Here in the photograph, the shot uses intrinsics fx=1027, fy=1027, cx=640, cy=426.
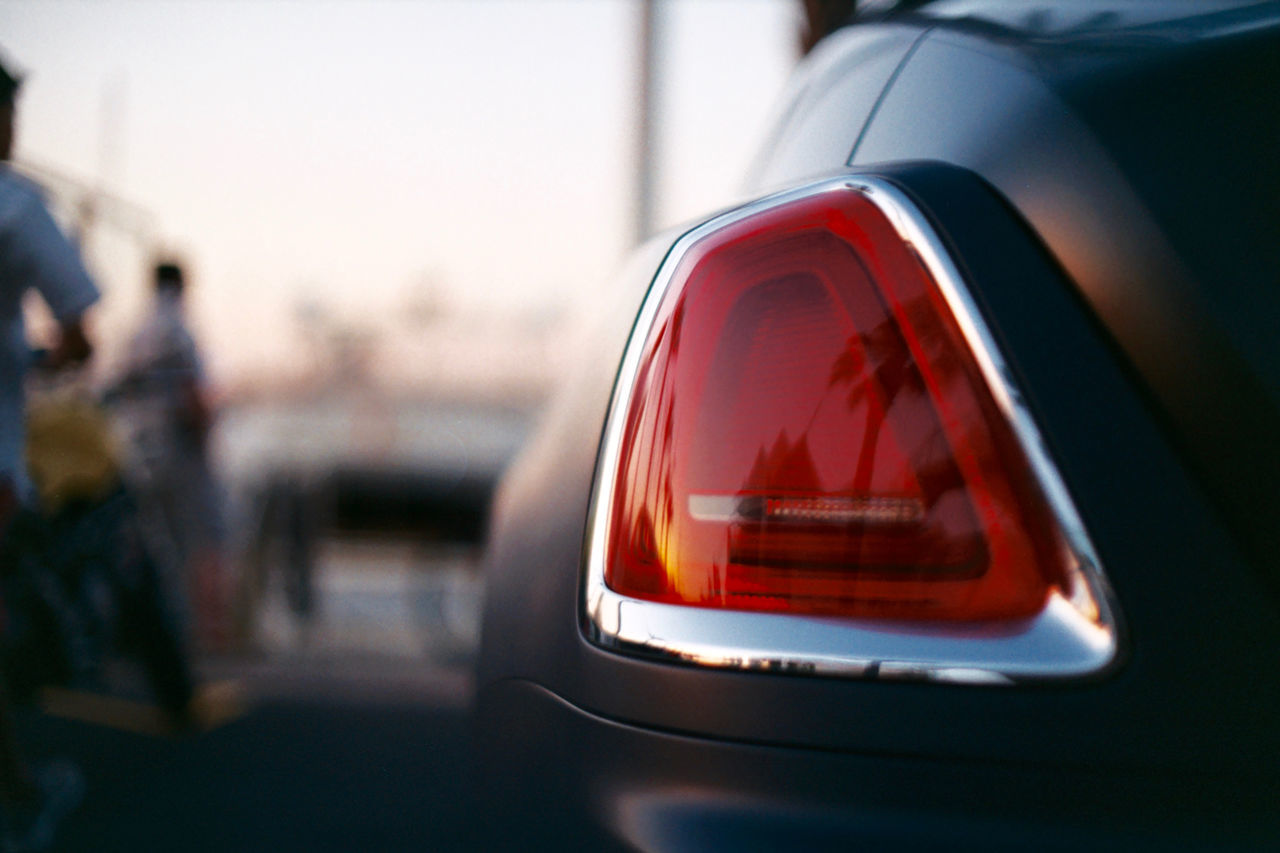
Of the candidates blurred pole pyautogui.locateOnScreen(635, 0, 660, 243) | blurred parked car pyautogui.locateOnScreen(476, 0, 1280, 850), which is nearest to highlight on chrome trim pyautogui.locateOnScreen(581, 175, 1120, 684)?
A: blurred parked car pyautogui.locateOnScreen(476, 0, 1280, 850)

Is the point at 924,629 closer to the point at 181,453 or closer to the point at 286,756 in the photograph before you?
the point at 286,756

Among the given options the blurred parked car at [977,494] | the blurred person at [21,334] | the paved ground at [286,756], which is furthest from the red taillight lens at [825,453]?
the blurred person at [21,334]

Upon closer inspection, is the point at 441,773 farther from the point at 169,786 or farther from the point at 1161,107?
the point at 1161,107

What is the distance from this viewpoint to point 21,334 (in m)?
2.57

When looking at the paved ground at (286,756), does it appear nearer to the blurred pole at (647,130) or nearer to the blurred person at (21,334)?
the blurred person at (21,334)

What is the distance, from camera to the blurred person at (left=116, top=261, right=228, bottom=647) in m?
5.86

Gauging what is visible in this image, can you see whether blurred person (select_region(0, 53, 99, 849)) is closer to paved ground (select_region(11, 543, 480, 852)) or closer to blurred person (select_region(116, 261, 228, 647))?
paved ground (select_region(11, 543, 480, 852))

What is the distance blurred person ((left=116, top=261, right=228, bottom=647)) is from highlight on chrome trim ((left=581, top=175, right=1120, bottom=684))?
5.34m

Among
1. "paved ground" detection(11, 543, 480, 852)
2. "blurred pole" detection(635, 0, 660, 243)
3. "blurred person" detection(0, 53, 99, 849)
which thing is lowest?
"paved ground" detection(11, 543, 480, 852)

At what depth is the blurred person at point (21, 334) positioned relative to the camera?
2338 mm

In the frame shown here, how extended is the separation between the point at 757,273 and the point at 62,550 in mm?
3096

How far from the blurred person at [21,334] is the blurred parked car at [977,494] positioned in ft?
6.35

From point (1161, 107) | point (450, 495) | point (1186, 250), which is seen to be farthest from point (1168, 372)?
point (450, 495)

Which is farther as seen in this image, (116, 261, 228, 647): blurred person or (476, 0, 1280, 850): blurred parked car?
(116, 261, 228, 647): blurred person
